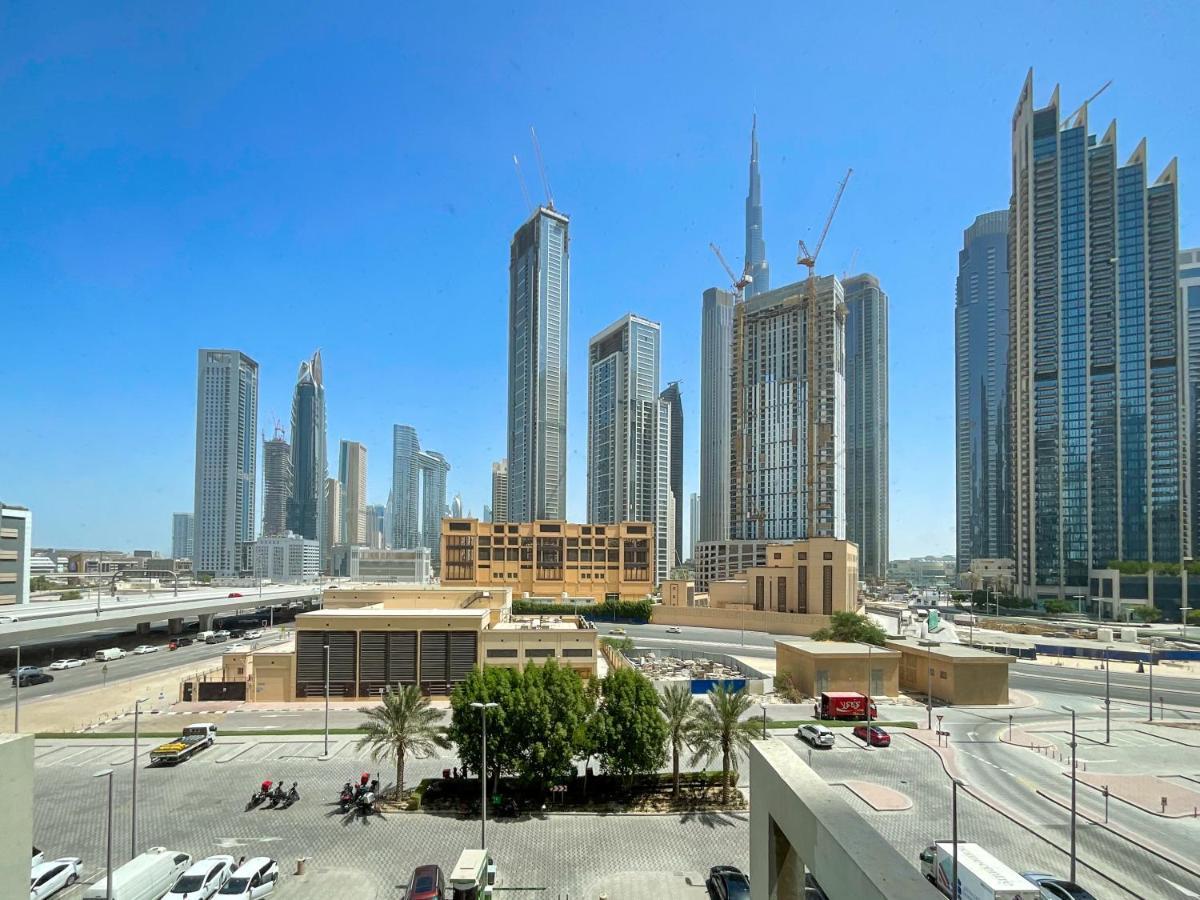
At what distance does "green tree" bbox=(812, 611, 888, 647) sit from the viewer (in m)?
48.2

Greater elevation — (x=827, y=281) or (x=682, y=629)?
(x=827, y=281)

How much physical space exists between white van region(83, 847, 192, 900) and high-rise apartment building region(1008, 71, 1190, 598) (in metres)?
108

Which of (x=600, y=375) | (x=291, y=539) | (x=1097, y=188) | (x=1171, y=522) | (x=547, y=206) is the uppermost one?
(x=547, y=206)

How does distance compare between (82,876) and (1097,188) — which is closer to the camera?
(82,876)

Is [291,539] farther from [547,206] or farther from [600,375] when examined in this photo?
[547,206]

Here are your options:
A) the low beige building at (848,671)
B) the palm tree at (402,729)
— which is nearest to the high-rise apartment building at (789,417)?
the low beige building at (848,671)

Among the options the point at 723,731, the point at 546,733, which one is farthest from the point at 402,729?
the point at 723,731

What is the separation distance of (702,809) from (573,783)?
4.02 metres

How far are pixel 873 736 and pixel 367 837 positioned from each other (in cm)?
1927

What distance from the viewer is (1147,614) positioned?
8031 centimetres

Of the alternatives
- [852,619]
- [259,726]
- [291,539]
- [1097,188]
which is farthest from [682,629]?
[291,539]

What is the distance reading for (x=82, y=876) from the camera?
15.4 metres

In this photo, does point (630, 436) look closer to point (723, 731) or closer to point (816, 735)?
point (816, 735)

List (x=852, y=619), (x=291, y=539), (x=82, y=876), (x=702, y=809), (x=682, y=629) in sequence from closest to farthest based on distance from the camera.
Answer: (x=82, y=876)
(x=702, y=809)
(x=852, y=619)
(x=682, y=629)
(x=291, y=539)
